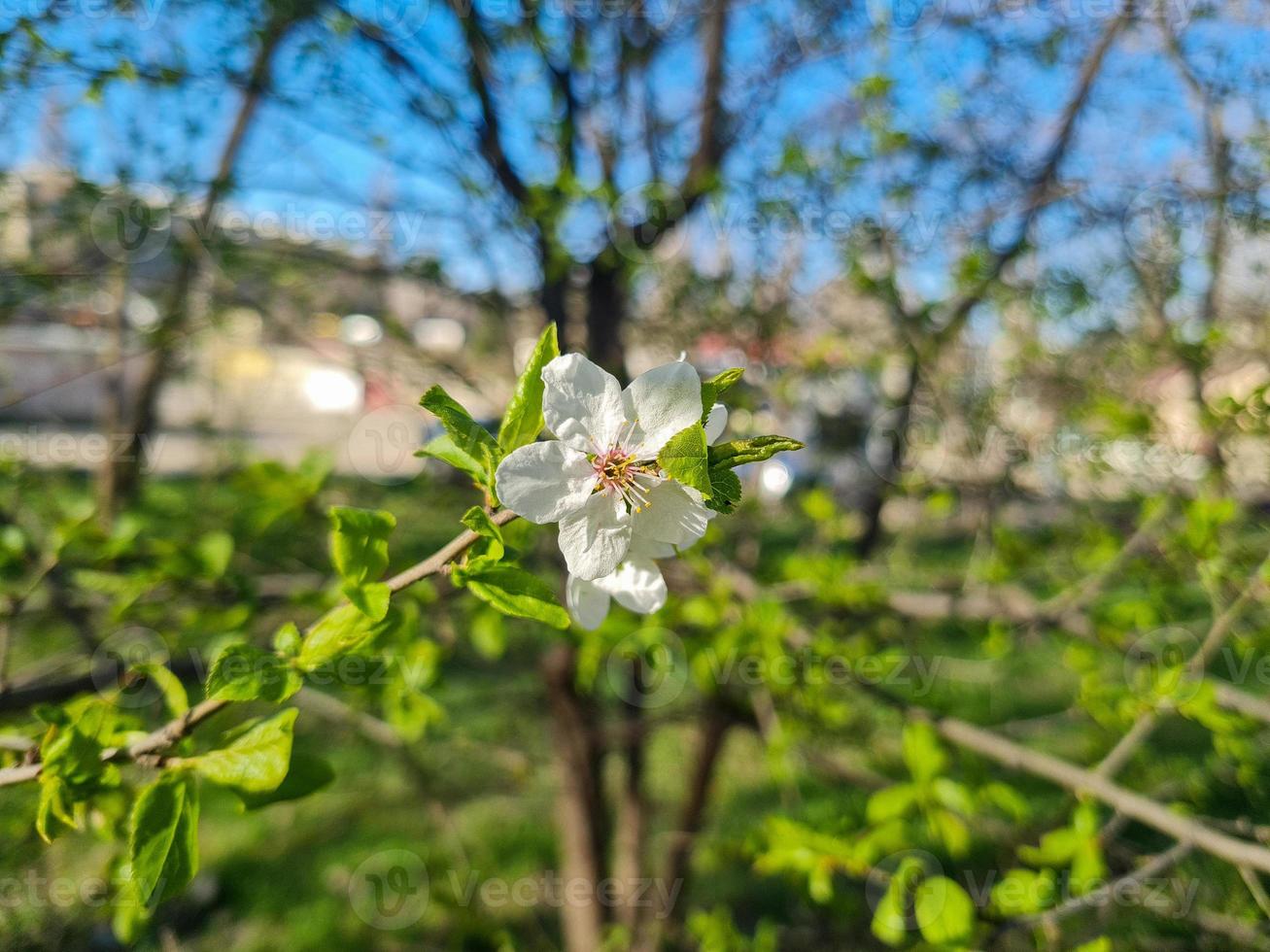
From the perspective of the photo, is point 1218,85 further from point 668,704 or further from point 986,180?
point 668,704

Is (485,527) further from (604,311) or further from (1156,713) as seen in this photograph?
(604,311)

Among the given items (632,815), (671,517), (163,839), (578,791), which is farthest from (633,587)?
(632,815)

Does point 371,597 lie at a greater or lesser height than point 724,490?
lesser

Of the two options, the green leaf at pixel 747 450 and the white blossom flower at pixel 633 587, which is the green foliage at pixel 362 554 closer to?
the white blossom flower at pixel 633 587

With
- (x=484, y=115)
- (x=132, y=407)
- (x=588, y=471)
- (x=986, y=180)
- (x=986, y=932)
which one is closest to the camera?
(x=588, y=471)

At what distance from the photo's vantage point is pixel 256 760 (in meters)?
0.80

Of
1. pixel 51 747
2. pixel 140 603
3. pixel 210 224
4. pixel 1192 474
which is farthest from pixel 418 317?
pixel 1192 474

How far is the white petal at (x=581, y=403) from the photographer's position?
0.69 metres

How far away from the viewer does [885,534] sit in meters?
4.71

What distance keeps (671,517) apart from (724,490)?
7cm

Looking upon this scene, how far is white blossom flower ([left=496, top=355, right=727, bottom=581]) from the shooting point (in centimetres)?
67

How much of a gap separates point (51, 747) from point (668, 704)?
2.72 m

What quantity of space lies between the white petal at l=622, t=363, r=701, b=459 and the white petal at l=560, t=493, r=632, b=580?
0.19ft

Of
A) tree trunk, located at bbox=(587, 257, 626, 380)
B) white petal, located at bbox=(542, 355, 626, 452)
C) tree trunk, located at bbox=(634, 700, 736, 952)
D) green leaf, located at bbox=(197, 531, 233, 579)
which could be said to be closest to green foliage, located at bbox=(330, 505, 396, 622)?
white petal, located at bbox=(542, 355, 626, 452)
